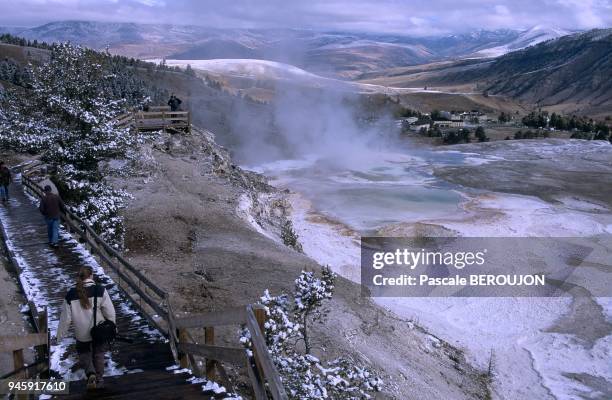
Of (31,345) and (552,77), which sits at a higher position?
(552,77)

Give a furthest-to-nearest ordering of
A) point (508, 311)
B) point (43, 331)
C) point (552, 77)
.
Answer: point (552, 77), point (508, 311), point (43, 331)

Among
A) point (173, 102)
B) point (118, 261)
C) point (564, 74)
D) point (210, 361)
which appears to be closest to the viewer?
point (210, 361)

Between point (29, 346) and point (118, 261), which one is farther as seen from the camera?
point (118, 261)

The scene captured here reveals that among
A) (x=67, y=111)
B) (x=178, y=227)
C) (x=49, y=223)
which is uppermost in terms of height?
(x=67, y=111)

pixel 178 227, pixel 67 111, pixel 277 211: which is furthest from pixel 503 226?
pixel 67 111

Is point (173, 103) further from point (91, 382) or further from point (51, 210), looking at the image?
point (91, 382)

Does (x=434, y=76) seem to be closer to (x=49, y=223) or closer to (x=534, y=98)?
(x=534, y=98)

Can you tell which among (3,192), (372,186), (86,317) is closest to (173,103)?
(3,192)

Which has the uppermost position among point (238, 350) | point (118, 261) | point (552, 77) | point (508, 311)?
point (552, 77)
